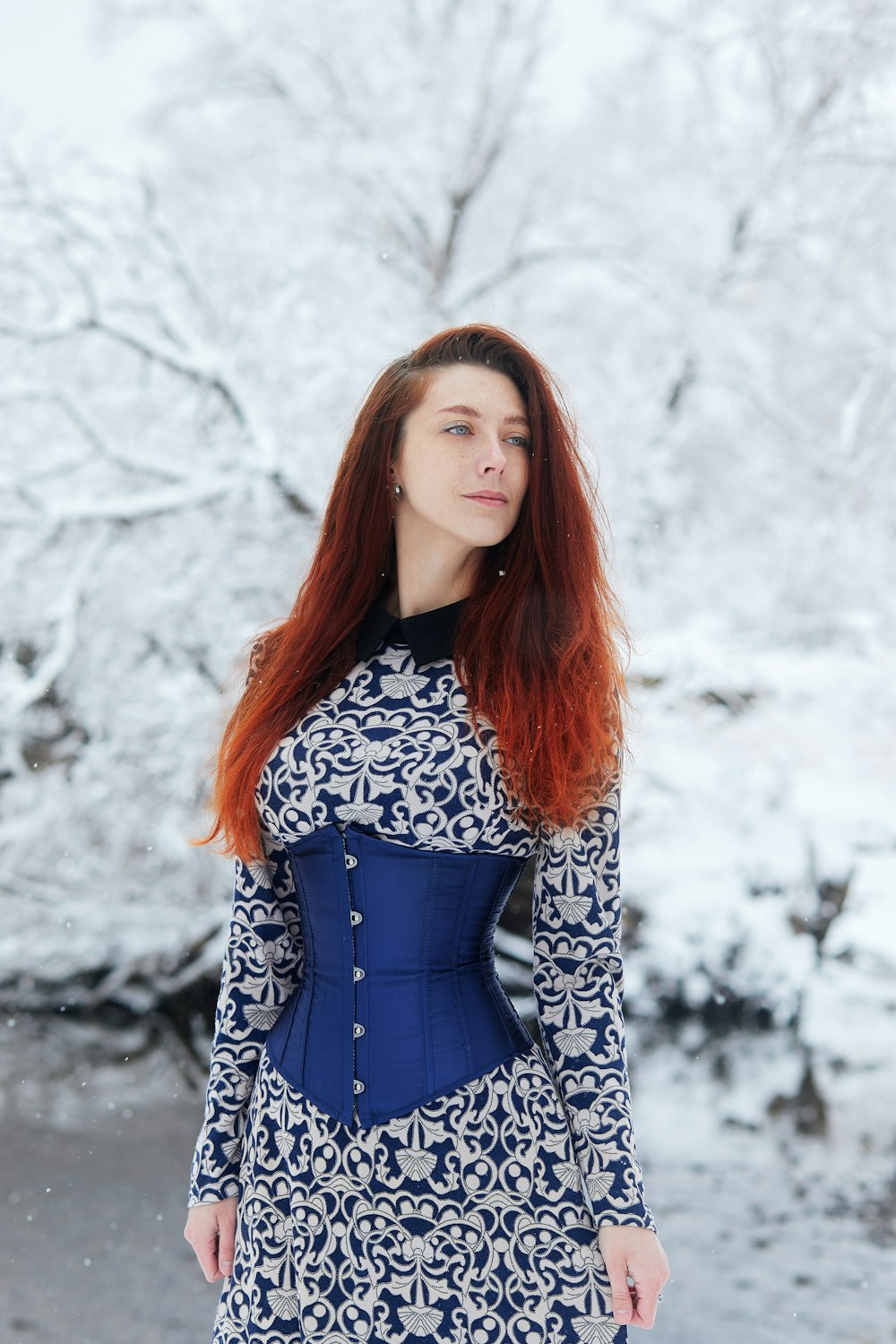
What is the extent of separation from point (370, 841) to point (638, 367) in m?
4.36

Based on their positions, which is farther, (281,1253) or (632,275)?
(632,275)

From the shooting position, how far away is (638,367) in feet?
16.4

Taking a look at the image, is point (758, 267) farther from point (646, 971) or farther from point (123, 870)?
point (123, 870)

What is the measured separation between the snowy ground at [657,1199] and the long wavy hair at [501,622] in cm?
185

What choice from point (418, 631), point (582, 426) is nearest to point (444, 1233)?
point (418, 631)

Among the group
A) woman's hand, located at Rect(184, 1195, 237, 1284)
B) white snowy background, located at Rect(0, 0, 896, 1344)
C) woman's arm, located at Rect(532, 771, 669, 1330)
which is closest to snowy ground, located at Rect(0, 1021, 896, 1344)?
white snowy background, located at Rect(0, 0, 896, 1344)

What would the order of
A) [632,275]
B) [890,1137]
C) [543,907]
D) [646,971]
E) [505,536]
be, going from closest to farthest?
[543,907] → [505,536] → [890,1137] → [646,971] → [632,275]

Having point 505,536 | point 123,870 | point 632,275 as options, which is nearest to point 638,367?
point 632,275

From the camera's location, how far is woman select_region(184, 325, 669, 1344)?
95 centimetres

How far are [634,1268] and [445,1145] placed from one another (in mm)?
185

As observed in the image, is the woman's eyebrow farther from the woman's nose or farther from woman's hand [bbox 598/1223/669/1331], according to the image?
woman's hand [bbox 598/1223/669/1331]

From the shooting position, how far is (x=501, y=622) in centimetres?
112

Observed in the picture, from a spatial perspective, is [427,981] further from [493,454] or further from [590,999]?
[493,454]

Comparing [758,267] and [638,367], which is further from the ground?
[758,267]
